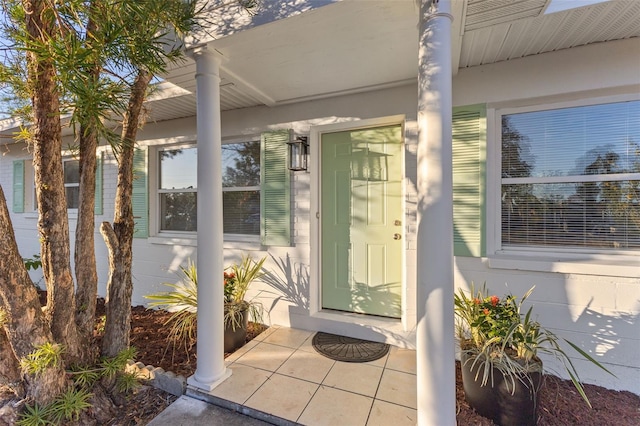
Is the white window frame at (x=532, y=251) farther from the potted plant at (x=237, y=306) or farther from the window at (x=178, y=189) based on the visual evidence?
the window at (x=178, y=189)

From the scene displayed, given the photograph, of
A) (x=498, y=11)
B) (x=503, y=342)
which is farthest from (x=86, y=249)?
(x=498, y=11)

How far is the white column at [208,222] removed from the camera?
78.3 inches

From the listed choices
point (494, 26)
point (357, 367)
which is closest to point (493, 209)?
point (494, 26)

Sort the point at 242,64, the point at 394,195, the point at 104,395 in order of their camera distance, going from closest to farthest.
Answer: the point at 104,395, the point at 242,64, the point at 394,195

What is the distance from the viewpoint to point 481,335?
181 cm

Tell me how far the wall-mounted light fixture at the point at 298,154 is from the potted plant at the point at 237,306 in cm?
101

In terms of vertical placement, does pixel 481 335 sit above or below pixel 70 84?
below

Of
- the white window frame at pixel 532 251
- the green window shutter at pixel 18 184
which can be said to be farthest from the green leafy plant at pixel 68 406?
the green window shutter at pixel 18 184

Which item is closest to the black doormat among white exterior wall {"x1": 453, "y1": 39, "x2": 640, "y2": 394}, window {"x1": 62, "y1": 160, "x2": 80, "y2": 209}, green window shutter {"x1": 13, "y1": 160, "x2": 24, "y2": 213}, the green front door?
the green front door

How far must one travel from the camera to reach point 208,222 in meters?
2.01

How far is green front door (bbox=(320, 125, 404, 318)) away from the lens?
8.92ft

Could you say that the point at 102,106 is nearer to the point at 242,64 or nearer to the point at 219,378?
the point at 242,64

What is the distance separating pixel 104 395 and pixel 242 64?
8.24 ft

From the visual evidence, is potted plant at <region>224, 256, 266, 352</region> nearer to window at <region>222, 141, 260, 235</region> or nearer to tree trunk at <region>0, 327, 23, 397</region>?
window at <region>222, 141, 260, 235</region>
